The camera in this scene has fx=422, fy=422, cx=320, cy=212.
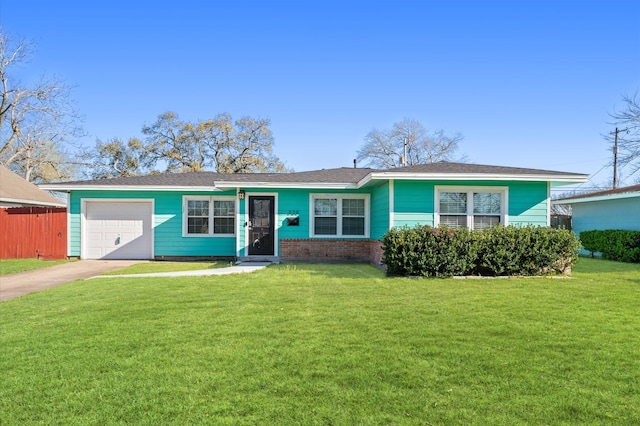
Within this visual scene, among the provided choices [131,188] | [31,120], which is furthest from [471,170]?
[31,120]

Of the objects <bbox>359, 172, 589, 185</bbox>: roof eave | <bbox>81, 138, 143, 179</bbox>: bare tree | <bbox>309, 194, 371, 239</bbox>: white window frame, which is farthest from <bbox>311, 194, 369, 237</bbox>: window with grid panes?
<bbox>81, 138, 143, 179</bbox>: bare tree

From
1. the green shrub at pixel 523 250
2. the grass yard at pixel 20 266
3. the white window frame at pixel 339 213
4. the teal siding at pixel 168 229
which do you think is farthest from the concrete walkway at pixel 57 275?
the green shrub at pixel 523 250

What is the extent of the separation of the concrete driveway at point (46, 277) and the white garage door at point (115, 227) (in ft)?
3.78

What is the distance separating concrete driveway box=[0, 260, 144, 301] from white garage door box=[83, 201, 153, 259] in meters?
1.15

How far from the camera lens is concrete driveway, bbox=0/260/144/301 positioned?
8625 millimetres

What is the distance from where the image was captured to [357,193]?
14.1m

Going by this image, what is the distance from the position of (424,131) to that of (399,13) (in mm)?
29727

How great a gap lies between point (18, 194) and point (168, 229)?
11440 mm

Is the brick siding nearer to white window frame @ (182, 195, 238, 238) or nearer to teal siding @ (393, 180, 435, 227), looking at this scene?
teal siding @ (393, 180, 435, 227)

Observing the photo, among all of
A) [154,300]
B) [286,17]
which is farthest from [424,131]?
[154,300]

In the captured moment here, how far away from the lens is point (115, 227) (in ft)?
50.4

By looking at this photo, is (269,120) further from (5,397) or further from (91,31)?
(5,397)

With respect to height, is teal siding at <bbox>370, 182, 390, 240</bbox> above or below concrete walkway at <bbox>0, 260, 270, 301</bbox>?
above

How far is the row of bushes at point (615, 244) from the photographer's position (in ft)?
48.5
